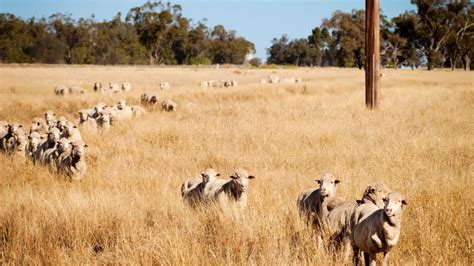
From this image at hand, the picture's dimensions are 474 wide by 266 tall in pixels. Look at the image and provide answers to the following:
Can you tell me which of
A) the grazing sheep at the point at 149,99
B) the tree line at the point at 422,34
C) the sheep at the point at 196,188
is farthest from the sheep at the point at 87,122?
the tree line at the point at 422,34

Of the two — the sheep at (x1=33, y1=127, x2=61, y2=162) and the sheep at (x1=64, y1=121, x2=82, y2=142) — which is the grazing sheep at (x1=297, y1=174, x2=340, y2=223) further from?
the sheep at (x1=64, y1=121, x2=82, y2=142)

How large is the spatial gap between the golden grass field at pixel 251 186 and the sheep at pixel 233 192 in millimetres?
227

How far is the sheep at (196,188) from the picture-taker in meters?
7.02

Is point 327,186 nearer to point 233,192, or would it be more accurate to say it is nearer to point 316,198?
point 316,198

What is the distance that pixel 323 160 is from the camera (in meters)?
9.67

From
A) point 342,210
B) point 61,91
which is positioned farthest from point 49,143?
point 61,91

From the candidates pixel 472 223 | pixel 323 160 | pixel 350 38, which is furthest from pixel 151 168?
pixel 350 38

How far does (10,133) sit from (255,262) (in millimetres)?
10352

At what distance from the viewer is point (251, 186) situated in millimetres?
7953

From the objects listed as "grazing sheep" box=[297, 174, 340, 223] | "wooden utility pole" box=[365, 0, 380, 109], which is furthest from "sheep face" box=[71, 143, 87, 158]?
"wooden utility pole" box=[365, 0, 380, 109]

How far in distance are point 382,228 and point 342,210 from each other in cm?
107

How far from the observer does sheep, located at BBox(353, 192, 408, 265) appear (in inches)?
156

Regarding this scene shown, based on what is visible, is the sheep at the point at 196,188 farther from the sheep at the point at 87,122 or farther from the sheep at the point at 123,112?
the sheep at the point at 123,112

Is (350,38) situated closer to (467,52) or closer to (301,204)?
(467,52)
